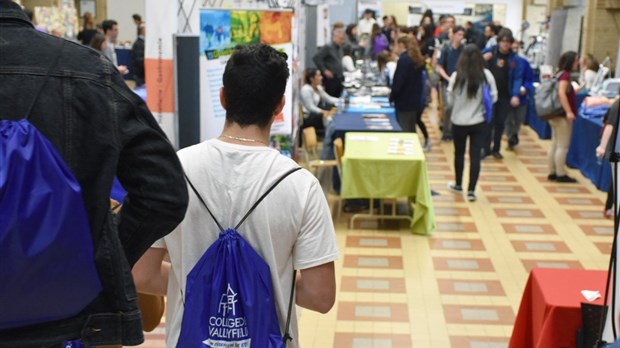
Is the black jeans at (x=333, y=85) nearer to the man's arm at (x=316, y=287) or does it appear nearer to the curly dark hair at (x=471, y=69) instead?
the curly dark hair at (x=471, y=69)

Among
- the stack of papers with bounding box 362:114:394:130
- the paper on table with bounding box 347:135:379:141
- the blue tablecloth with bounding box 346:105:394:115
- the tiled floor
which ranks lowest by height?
the tiled floor

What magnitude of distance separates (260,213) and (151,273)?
362mm

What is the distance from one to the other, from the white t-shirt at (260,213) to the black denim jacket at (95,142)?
0.56m

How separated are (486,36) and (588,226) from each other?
9.13 meters

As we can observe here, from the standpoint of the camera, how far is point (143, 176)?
1.59 metres

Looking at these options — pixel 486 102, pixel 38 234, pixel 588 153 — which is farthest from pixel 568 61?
pixel 38 234

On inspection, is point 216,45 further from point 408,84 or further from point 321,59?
point 321,59

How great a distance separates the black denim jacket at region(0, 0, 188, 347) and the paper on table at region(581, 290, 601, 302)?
2.26m

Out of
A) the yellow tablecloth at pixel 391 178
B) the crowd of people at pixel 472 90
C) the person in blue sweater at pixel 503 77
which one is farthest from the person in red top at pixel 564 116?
the yellow tablecloth at pixel 391 178

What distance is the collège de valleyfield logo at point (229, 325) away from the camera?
2.07 m

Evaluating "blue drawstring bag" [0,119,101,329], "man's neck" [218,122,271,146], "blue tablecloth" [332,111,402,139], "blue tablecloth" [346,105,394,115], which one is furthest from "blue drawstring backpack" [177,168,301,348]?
"blue tablecloth" [346,105,394,115]

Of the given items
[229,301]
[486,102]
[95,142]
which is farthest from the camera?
[486,102]

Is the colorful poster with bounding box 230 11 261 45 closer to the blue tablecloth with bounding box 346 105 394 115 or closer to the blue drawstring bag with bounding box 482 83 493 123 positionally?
the blue drawstring bag with bounding box 482 83 493 123

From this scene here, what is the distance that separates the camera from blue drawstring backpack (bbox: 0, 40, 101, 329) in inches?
55.1
